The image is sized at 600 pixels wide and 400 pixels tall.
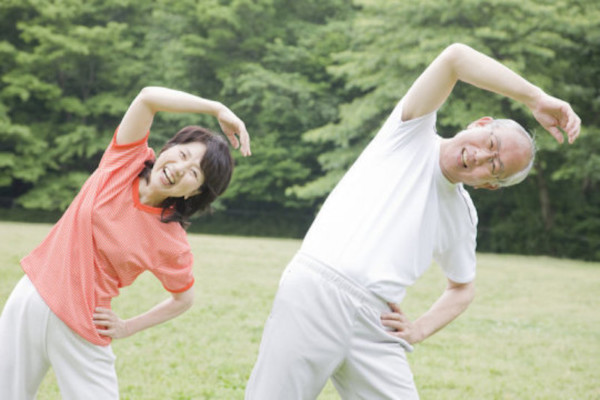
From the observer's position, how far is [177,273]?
2648 millimetres

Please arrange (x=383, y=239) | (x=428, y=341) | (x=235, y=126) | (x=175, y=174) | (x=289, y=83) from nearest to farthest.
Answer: (x=383, y=239) → (x=235, y=126) → (x=175, y=174) → (x=428, y=341) → (x=289, y=83)

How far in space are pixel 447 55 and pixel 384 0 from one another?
19802mm

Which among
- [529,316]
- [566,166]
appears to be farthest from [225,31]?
[529,316]

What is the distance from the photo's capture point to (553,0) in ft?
63.8

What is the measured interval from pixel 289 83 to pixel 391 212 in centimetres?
2232

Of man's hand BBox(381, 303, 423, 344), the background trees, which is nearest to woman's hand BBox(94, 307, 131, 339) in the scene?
man's hand BBox(381, 303, 423, 344)

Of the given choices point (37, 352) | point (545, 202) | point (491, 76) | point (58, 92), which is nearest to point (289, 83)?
point (58, 92)

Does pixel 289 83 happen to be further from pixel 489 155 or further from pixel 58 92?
pixel 489 155

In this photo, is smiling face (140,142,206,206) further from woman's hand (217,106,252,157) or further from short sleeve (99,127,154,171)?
woman's hand (217,106,252,157)

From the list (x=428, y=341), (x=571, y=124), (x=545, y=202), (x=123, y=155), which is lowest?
(x=545, y=202)

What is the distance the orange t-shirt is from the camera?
2.44m

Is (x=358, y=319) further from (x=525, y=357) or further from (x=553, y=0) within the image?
(x=553, y=0)

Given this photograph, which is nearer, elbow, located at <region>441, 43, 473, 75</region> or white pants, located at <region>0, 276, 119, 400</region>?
elbow, located at <region>441, 43, 473, 75</region>

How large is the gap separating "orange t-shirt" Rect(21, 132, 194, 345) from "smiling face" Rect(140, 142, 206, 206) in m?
0.05
